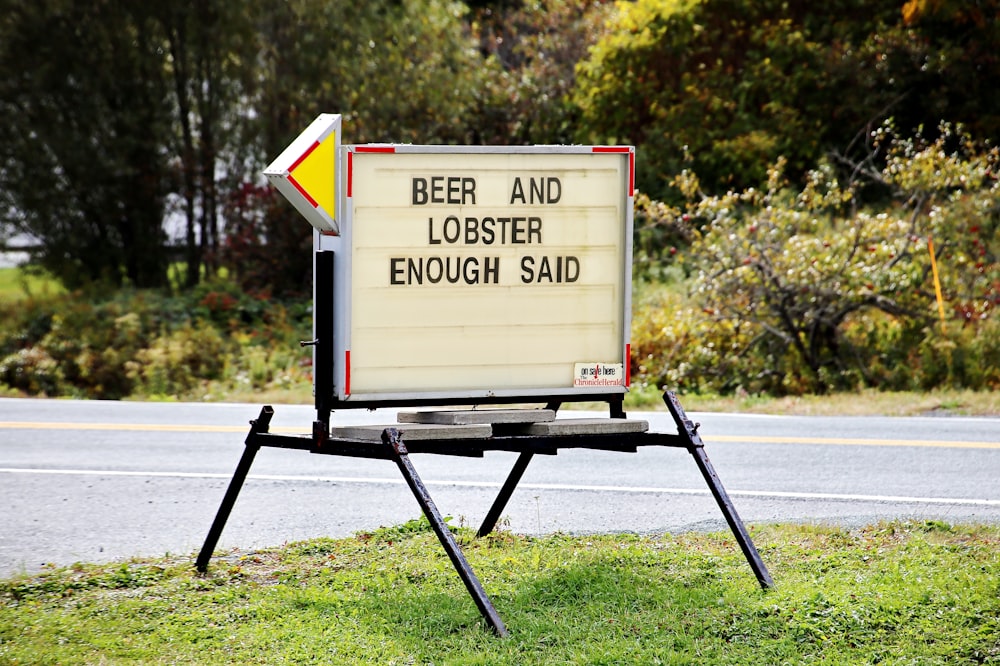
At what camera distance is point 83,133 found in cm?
2228

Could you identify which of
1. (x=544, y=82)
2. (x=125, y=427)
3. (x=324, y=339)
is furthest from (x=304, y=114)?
(x=324, y=339)

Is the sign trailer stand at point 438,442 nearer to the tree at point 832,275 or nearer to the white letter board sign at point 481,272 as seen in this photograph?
the white letter board sign at point 481,272

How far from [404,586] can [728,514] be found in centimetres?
160

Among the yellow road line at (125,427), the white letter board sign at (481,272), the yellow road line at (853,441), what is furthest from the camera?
A: the yellow road line at (125,427)

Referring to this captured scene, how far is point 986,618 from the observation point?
5.10 metres

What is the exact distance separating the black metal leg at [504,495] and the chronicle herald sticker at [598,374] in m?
0.67

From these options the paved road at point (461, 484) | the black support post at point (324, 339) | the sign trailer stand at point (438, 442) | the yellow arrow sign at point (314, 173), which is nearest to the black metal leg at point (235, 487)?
the sign trailer stand at point (438, 442)

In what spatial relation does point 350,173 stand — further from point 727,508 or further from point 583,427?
point 727,508

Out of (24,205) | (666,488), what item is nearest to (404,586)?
(666,488)

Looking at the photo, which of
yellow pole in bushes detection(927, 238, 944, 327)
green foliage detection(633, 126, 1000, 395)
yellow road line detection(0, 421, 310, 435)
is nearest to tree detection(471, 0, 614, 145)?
green foliage detection(633, 126, 1000, 395)

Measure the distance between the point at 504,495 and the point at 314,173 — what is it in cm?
221

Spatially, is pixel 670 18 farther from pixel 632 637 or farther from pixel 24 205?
pixel 632 637

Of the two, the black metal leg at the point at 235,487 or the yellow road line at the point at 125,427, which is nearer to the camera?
the black metal leg at the point at 235,487

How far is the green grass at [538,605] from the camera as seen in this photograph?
15.9ft
